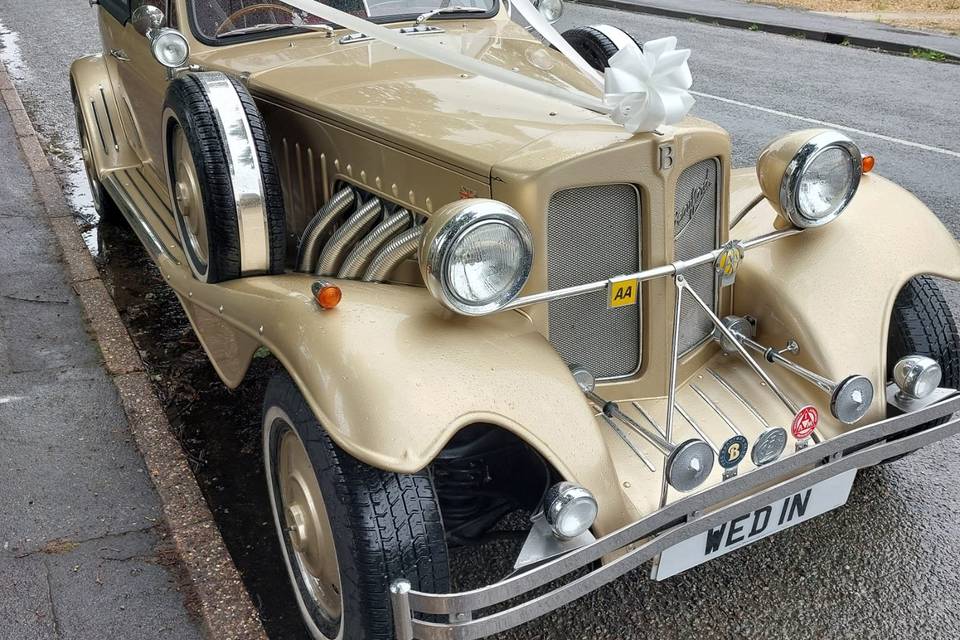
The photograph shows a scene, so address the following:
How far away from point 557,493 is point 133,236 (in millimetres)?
4025

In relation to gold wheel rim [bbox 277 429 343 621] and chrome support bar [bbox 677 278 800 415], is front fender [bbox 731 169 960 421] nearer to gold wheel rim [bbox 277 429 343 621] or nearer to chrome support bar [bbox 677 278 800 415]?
chrome support bar [bbox 677 278 800 415]

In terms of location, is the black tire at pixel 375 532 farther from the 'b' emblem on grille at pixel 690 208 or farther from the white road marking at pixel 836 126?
the white road marking at pixel 836 126

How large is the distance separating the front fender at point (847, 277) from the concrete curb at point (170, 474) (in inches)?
71.0

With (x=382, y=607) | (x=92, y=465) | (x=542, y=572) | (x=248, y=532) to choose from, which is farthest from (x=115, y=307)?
(x=542, y=572)

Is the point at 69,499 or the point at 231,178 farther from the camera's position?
the point at 69,499

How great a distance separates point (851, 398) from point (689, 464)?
0.58 metres

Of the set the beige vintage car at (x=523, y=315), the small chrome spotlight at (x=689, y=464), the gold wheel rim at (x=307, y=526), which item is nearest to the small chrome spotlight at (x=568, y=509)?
the beige vintage car at (x=523, y=315)

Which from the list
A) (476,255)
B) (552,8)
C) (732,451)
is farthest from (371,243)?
(552,8)

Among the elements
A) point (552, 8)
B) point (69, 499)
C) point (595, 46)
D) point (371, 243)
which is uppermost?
point (552, 8)

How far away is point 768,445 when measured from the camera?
231cm

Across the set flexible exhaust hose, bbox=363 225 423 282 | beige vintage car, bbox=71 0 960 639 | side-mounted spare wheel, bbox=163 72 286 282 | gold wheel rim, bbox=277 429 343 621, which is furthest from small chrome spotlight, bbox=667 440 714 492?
side-mounted spare wheel, bbox=163 72 286 282

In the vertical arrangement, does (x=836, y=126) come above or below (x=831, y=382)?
below

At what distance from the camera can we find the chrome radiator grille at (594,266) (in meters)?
2.51

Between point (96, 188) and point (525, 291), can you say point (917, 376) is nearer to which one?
point (525, 291)
